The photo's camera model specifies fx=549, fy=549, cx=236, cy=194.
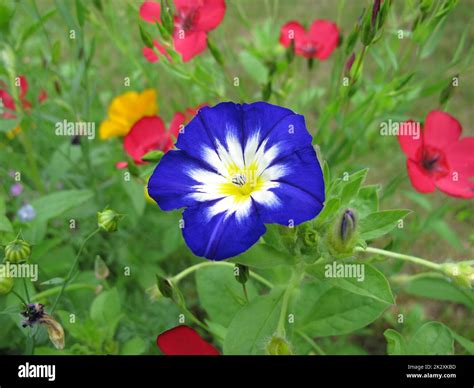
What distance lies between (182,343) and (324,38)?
30.9 inches

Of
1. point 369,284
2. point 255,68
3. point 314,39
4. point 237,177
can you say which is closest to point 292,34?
point 314,39

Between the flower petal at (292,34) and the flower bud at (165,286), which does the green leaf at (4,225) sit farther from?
the flower petal at (292,34)

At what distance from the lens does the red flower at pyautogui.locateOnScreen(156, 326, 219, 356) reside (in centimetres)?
77

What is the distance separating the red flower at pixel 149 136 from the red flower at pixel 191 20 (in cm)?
14

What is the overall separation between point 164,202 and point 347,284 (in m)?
0.27

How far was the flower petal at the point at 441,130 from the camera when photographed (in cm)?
95

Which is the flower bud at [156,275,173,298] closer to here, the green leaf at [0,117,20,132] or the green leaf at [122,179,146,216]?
the green leaf at [122,179,146,216]

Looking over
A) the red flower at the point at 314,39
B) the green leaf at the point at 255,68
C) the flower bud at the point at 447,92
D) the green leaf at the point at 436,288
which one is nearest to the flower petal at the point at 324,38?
the red flower at the point at 314,39

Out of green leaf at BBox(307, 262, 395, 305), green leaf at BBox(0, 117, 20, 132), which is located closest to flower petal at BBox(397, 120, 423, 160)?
green leaf at BBox(307, 262, 395, 305)

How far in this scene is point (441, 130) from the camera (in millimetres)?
959

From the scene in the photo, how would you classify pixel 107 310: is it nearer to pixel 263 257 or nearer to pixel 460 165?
pixel 263 257

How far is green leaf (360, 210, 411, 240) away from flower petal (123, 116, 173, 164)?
470 mm

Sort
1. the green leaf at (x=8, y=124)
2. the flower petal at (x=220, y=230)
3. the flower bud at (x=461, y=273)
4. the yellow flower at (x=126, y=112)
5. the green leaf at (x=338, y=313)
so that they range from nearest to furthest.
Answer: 1. the flower petal at (x=220, y=230)
2. the flower bud at (x=461, y=273)
3. the green leaf at (x=338, y=313)
4. the green leaf at (x=8, y=124)
5. the yellow flower at (x=126, y=112)
